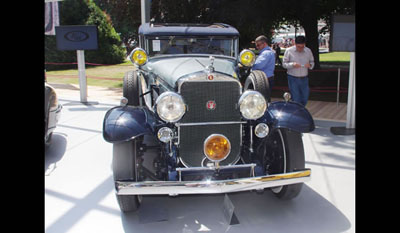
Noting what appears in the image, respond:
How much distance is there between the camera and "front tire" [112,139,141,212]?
2.99 meters

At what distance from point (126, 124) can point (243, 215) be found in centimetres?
Result: 138

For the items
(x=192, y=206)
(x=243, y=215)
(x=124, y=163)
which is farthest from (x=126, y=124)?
(x=243, y=215)

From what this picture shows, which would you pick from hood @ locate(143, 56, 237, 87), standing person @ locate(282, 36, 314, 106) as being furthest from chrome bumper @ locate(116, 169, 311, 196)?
standing person @ locate(282, 36, 314, 106)

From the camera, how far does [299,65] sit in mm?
5891

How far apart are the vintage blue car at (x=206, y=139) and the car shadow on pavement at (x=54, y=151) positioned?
5.71ft

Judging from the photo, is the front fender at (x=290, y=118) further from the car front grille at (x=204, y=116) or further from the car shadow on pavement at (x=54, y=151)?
the car shadow on pavement at (x=54, y=151)

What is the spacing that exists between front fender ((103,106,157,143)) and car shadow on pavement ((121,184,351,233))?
79 cm

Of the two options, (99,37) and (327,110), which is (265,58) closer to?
(327,110)

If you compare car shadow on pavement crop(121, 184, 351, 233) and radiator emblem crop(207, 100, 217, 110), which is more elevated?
radiator emblem crop(207, 100, 217, 110)

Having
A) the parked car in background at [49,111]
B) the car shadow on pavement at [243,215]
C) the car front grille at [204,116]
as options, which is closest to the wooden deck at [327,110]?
the car shadow on pavement at [243,215]

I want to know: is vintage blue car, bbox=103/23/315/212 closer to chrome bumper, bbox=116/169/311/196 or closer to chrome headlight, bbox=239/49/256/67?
chrome bumper, bbox=116/169/311/196

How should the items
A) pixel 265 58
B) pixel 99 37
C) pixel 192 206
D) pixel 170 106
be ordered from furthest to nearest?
pixel 99 37
pixel 265 58
pixel 192 206
pixel 170 106
